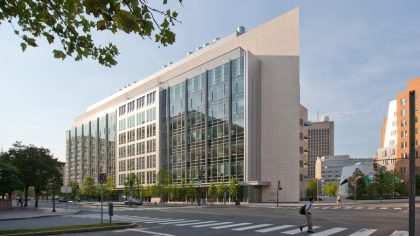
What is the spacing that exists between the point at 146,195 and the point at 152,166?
7.99 m

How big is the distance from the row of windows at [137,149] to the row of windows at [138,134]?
1.56m

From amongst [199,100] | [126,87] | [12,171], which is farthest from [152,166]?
[12,171]

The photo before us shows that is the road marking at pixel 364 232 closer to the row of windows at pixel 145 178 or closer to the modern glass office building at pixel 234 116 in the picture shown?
the modern glass office building at pixel 234 116

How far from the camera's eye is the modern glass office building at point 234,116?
71.3 meters

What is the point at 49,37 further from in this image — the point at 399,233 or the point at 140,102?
the point at 140,102

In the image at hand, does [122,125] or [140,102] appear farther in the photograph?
[122,125]

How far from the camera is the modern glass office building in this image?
71312 millimetres

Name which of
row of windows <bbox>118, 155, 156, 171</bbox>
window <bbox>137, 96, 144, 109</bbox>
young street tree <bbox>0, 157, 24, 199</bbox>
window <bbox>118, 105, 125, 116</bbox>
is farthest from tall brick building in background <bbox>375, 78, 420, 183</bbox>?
young street tree <bbox>0, 157, 24, 199</bbox>

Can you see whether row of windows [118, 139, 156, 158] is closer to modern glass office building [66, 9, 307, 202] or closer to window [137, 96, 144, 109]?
modern glass office building [66, 9, 307, 202]

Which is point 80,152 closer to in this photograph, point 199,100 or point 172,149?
point 172,149

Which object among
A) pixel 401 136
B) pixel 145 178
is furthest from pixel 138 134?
pixel 401 136

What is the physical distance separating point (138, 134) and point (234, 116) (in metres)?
40.7

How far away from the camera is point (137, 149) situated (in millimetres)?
107312

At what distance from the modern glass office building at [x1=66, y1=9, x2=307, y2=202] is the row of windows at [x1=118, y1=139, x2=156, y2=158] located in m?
0.49
